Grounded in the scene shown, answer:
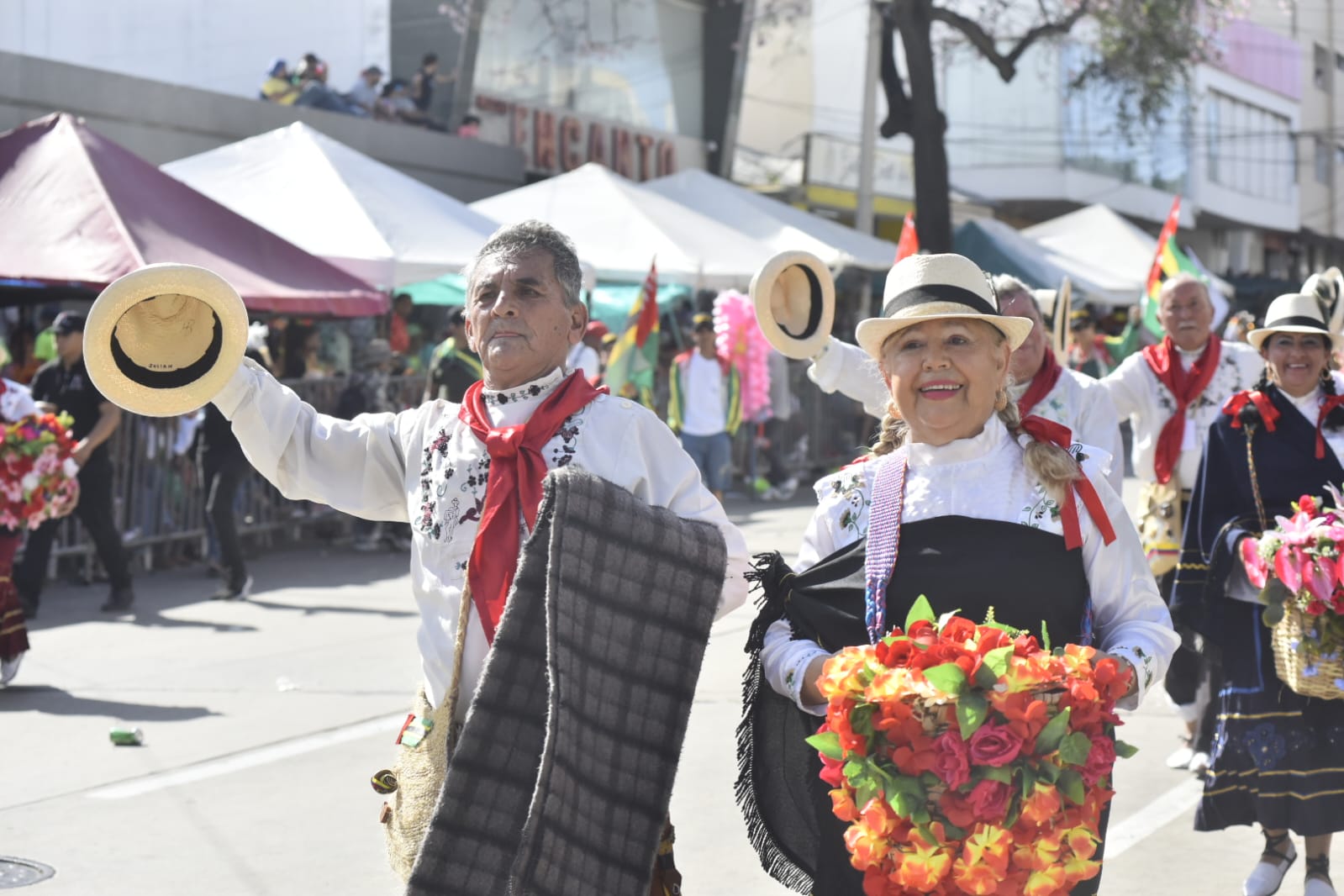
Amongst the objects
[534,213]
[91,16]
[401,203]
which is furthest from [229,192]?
[91,16]

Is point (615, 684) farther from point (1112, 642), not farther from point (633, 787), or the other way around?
point (1112, 642)

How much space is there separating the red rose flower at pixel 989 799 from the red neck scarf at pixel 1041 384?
355 centimetres

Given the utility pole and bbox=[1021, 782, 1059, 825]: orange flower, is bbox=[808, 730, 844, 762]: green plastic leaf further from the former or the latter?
the utility pole

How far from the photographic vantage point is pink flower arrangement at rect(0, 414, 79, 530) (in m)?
8.34

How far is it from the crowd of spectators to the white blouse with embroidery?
55.9 feet

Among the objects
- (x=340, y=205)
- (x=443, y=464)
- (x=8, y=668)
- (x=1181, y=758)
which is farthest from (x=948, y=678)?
(x=340, y=205)

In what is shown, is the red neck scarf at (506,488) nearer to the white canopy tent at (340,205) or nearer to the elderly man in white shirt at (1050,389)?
the elderly man in white shirt at (1050,389)

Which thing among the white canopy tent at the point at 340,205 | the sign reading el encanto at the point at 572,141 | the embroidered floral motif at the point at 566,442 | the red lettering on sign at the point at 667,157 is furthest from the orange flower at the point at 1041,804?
the red lettering on sign at the point at 667,157

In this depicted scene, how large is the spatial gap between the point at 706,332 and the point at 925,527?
1261 cm

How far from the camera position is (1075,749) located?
2.87 metres

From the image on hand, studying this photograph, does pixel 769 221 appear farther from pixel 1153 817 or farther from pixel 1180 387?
pixel 1153 817

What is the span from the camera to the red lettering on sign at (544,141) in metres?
24.8

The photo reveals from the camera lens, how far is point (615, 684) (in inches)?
128

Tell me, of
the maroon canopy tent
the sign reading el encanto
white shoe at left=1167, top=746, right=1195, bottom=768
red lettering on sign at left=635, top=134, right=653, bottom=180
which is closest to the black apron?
white shoe at left=1167, top=746, right=1195, bottom=768
